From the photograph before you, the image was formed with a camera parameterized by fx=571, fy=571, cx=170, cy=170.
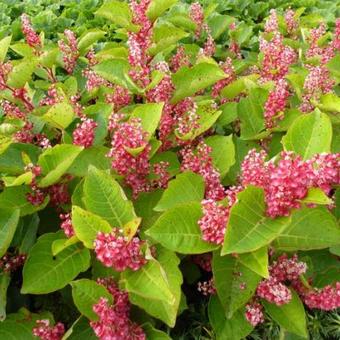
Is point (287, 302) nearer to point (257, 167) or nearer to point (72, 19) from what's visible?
point (257, 167)

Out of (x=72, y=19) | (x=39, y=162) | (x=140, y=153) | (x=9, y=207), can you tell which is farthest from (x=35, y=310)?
(x=72, y=19)

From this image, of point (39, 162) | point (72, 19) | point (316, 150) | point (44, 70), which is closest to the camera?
point (316, 150)

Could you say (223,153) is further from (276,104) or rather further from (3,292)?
(3,292)

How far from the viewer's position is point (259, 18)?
4895 mm

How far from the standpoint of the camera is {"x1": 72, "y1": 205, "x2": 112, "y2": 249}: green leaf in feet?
5.89

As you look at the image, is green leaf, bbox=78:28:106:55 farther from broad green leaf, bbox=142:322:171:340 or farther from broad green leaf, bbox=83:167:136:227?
broad green leaf, bbox=142:322:171:340

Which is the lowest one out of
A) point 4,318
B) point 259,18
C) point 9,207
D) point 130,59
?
point 259,18

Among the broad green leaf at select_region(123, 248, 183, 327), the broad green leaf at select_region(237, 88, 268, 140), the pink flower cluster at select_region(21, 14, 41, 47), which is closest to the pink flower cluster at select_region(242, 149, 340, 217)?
the broad green leaf at select_region(123, 248, 183, 327)

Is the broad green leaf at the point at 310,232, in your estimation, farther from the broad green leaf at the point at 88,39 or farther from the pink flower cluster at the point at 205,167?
the broad green leaf at the point at 88,39

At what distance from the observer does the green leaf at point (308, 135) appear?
76.6 inches

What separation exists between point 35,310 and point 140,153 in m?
0.86

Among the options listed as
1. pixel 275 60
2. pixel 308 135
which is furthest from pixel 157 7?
pixel 308 135

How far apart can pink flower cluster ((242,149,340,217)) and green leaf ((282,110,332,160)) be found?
17 centimetres

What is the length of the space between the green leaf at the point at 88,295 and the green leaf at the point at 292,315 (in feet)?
1.90
